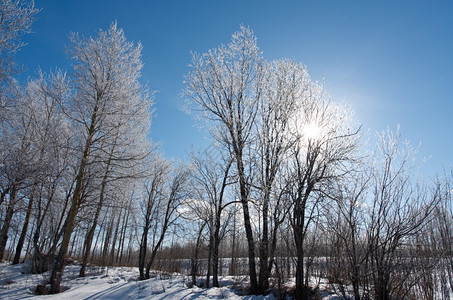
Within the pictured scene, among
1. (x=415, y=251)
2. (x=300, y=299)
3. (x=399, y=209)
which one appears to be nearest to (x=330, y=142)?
(x=399, y=209)

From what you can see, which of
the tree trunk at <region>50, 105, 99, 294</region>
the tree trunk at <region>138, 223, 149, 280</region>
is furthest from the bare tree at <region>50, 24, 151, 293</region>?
the tree trunk at <region>138, 223, 149, 280</region>

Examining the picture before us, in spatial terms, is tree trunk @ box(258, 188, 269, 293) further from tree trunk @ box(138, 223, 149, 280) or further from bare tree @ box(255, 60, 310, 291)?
tree trunk @ box(138, 223, 149, 280)

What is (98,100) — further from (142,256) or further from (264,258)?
(142,256)

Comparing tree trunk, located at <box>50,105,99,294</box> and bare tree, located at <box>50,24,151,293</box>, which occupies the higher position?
bare tree, located at <box>50,24,151,293</box>

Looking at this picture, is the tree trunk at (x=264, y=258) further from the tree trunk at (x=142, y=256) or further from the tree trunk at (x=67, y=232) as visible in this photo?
the tree trunk at (x=142, y=256)

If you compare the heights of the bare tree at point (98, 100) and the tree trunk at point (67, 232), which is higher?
the bare tree at point (98, 100)

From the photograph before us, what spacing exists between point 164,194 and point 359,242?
511 inches

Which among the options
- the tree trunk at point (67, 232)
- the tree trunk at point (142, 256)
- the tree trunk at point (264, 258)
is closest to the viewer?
the tree trunk at point (67, 232)

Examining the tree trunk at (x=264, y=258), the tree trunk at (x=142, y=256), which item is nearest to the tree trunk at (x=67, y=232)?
the tree trunk at (x=142, y=256)

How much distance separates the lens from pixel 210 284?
43.2ft

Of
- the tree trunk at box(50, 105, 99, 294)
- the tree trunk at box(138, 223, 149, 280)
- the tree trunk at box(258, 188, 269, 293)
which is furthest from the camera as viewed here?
the tree trunk at box(138, 223, 149, 280)

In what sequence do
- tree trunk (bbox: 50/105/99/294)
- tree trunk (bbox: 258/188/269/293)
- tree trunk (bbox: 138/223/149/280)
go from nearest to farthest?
1. tree trunk (bbox: 50/105/99/294)
2. tree trunk (bbox: 258/188/269/293)
3. tree trunk (bbox: 138/223/149/280)

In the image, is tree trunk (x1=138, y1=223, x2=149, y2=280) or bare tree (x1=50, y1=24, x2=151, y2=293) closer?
bare tree (x1=50, y1=24, x2=151, y2=293)

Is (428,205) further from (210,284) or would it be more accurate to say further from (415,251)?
(210,284)
